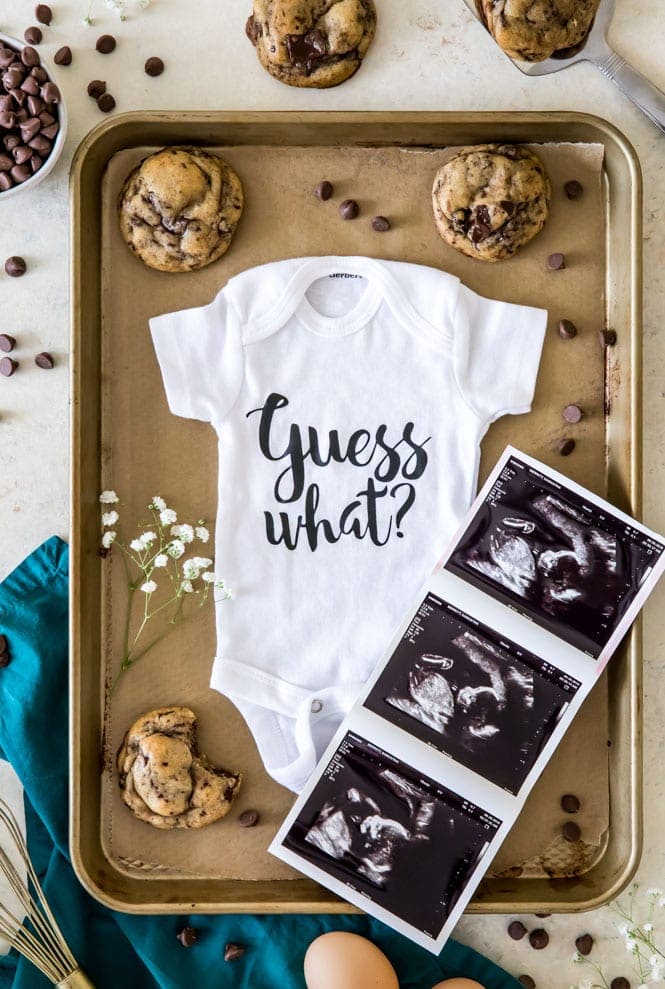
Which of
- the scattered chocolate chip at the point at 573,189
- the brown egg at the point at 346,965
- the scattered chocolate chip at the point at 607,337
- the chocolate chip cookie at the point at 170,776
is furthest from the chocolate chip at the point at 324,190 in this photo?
the brown egg at the point at 346,965

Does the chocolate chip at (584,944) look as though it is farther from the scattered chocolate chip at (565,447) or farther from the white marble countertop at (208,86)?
the white marble countertop at (208,86)

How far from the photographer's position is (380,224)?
130 cm

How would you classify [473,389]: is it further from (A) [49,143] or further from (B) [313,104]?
(A) [49,143]

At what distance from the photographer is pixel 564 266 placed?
4.35 feet

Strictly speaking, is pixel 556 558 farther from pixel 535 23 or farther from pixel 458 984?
pixel 535 23

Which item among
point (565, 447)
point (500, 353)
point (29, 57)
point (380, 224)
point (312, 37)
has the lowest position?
point (565, 447)

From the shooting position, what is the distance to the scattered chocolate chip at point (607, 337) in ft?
4.30

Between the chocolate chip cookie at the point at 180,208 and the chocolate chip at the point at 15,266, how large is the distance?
0.57ft

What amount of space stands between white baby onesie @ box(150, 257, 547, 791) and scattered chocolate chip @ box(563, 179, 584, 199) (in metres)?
0.19

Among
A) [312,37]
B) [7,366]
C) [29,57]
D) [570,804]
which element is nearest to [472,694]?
[570,804]

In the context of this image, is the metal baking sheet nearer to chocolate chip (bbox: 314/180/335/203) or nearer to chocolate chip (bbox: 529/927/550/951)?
chocolate chip (bbox: 314/180/335/203)

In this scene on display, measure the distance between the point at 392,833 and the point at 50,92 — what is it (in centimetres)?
117

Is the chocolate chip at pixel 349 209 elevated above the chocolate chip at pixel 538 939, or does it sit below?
above

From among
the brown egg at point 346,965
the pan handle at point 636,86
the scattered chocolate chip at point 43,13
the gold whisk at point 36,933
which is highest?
the pan handle at point 636,86
